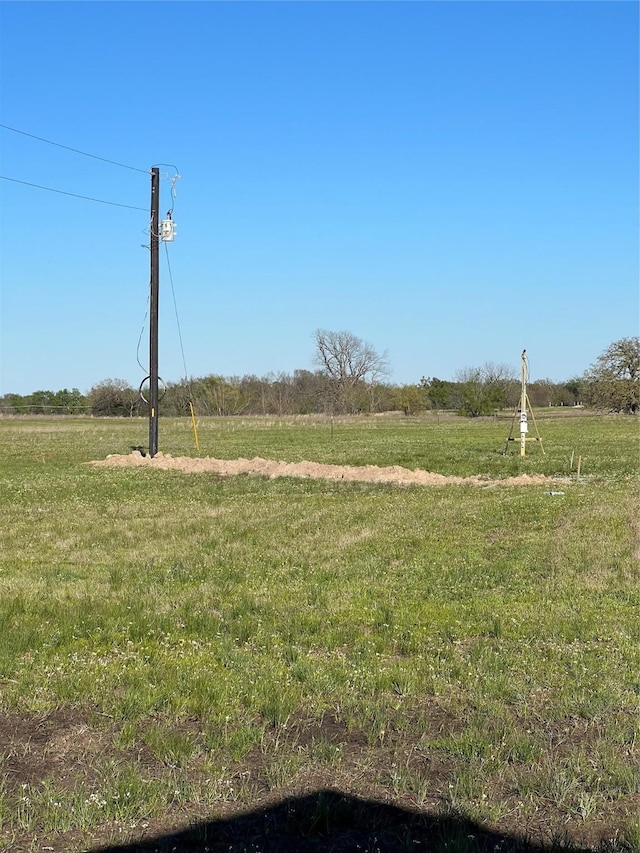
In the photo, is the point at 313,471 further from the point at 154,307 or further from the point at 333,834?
the point at 333,834

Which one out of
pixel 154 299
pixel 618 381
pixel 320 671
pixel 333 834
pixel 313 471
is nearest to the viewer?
pixel 333 834

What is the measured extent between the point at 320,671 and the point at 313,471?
18050 millimetres

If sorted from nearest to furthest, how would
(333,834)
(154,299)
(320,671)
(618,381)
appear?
(333,834), (320,671), (154,299), (618,381)

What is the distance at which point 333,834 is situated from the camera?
13.0ft

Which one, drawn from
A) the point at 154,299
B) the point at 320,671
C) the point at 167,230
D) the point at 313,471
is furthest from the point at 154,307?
the point at 320,671

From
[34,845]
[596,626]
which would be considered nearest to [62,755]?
[34,845]

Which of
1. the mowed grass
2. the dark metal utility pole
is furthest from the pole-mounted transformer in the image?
the mowed grass

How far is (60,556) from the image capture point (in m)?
10.7

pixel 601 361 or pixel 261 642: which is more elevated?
pixel 601 361

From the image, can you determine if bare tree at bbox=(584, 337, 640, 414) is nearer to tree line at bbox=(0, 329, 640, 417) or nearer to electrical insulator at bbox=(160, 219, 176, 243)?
tree line at bbox=(0, 329, 640, 417)

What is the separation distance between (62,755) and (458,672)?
9.23ft

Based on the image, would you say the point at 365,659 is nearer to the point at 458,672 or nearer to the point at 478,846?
the point at 458,672

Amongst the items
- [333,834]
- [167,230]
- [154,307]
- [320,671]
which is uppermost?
[167,230]

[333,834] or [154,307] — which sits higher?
[154,307]
